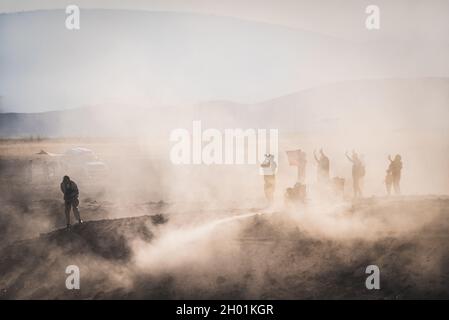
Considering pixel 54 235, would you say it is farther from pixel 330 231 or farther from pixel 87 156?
pixel 87 156

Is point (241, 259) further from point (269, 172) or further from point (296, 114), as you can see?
point (296, 114)

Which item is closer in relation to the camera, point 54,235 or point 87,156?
point 54,235

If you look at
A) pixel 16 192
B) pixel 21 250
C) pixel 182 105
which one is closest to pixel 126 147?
pixel 16 192

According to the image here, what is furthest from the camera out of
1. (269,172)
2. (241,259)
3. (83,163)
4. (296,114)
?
(296,114)

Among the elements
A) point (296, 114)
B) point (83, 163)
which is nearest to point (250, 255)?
point (83, 163)

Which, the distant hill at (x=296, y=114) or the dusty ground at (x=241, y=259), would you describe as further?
the distant hill at (x=296, y=114)

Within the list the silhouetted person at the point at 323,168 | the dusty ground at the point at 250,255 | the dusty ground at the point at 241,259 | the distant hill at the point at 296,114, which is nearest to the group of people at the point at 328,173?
the silhouetted person at the point at 323,168

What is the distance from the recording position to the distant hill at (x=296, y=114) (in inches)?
2571

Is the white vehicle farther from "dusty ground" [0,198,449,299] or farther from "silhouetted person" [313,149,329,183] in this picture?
"silhouetted person" [313,149,329,183]

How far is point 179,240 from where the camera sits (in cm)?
1284

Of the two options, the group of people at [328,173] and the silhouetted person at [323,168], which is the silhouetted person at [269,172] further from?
the silhouetted person at [323,168]

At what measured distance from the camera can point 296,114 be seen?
3533 inches
